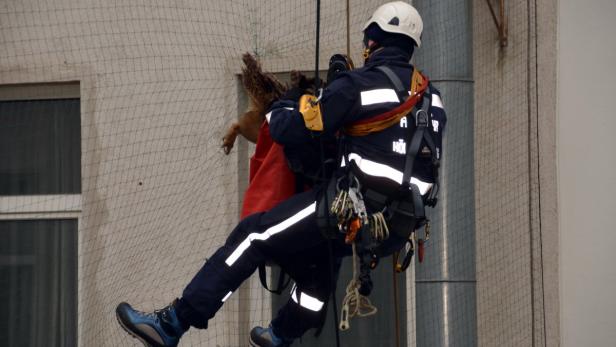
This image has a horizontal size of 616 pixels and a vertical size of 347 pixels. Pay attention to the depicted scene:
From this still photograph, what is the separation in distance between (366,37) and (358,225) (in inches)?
43.6

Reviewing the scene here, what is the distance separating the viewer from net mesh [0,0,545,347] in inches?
388

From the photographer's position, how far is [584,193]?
9945 mm

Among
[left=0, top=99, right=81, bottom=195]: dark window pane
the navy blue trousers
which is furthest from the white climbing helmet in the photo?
[left=0, top=99, right=81, bottom=195]: dark window pane

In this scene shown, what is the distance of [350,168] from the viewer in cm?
734

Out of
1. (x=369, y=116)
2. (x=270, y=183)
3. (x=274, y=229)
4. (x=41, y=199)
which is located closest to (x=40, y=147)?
(x=41, y=199)

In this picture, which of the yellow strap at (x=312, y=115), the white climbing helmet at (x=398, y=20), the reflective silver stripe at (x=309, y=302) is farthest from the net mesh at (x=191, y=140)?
the yellow strap at (x=312, y=115)

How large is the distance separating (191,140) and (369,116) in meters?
3.26

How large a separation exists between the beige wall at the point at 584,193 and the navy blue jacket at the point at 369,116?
2.61 m

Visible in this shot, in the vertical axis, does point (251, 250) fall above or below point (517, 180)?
A: below

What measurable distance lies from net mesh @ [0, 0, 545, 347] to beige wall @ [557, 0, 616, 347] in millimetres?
246

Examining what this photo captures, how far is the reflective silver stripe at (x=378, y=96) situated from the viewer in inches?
283

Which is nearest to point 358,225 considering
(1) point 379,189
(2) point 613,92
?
(1) point 379,189

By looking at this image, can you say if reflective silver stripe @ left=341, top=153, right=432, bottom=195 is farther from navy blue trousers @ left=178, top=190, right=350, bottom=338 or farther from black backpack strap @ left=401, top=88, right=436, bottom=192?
navy blue trousers @ left=178, top=190, right=350, bottom=338

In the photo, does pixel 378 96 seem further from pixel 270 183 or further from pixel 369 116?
pixel 270 183
